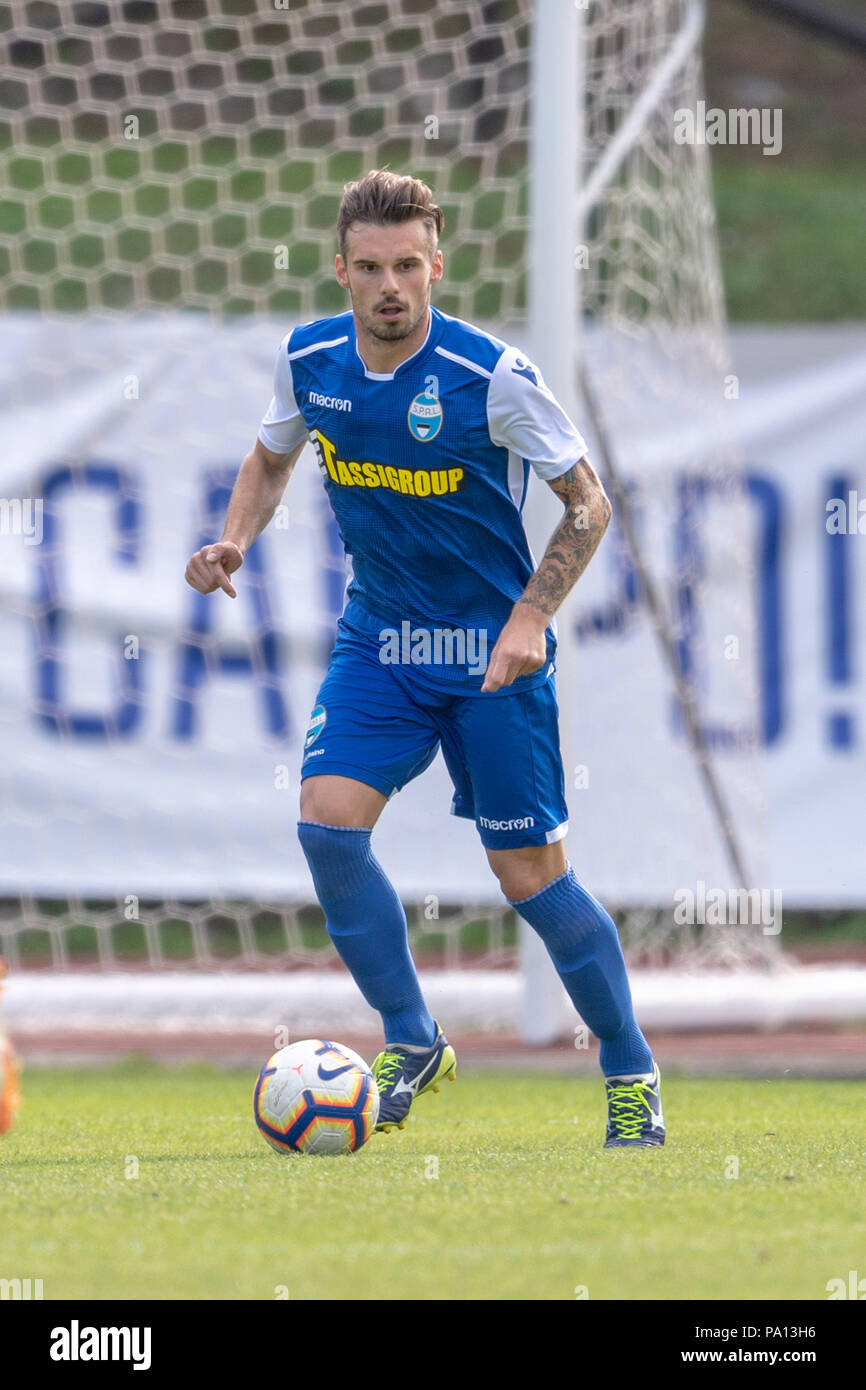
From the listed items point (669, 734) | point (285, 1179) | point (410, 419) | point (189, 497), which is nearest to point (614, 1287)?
point (285, 1179)

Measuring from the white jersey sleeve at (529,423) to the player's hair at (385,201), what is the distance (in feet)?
1.25

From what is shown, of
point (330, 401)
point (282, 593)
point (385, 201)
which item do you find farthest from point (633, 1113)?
point (282, 593)

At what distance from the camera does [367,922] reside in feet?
13.7

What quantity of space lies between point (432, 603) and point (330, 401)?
51cm

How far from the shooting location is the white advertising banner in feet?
25.0

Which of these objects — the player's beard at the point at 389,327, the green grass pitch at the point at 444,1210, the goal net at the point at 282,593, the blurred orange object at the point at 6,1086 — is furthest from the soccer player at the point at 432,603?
the goal net at the point at 282,593

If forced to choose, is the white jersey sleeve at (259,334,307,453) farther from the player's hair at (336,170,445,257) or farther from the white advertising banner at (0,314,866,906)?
the white advertising banner at (0,314,866,906)

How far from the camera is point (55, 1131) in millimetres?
4531

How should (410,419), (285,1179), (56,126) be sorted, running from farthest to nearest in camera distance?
(56,126) → (410,419) → (285,1179)

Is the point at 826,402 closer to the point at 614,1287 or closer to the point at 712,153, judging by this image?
the point at 712,153

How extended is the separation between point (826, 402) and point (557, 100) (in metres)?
2.55

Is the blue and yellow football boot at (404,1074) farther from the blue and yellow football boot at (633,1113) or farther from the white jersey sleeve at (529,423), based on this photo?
the white jersey sleeve at (529,423)

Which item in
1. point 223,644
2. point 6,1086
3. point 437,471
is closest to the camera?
point 6,1086

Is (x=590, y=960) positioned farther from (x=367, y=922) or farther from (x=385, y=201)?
(x=385, y=201)
